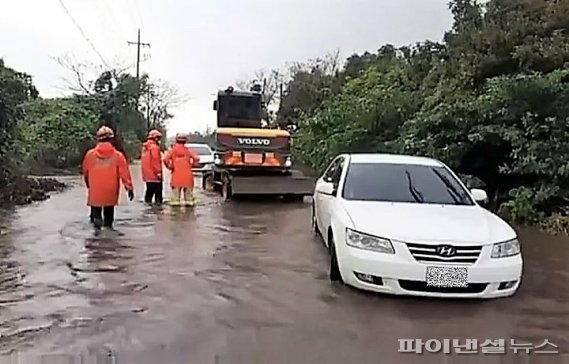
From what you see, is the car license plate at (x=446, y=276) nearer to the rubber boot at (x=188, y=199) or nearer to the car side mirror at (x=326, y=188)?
the car side mirror at (x=326, y=188)

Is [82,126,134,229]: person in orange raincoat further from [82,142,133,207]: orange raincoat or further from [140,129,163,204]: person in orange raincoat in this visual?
[140,129,163,204]: person in orange raincoat

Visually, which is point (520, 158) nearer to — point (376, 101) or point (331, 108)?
point (376, 101)

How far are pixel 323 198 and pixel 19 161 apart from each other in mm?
11482

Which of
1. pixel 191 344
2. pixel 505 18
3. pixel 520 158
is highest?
pixel 505 18

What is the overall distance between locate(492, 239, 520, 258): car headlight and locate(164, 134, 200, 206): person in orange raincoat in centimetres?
945

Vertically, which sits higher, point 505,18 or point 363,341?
point 505,18

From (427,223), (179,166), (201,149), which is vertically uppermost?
(201,149)

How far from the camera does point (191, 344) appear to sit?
5574 millimetres

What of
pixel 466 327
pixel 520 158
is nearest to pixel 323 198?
pixel 466 327

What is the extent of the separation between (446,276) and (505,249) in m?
0.72

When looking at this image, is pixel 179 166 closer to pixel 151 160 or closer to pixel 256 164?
pixel 151 160

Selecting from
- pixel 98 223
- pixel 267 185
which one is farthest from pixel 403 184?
pixel 267 185

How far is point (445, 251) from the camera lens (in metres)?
6.66

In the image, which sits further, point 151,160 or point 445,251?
point 151,160
